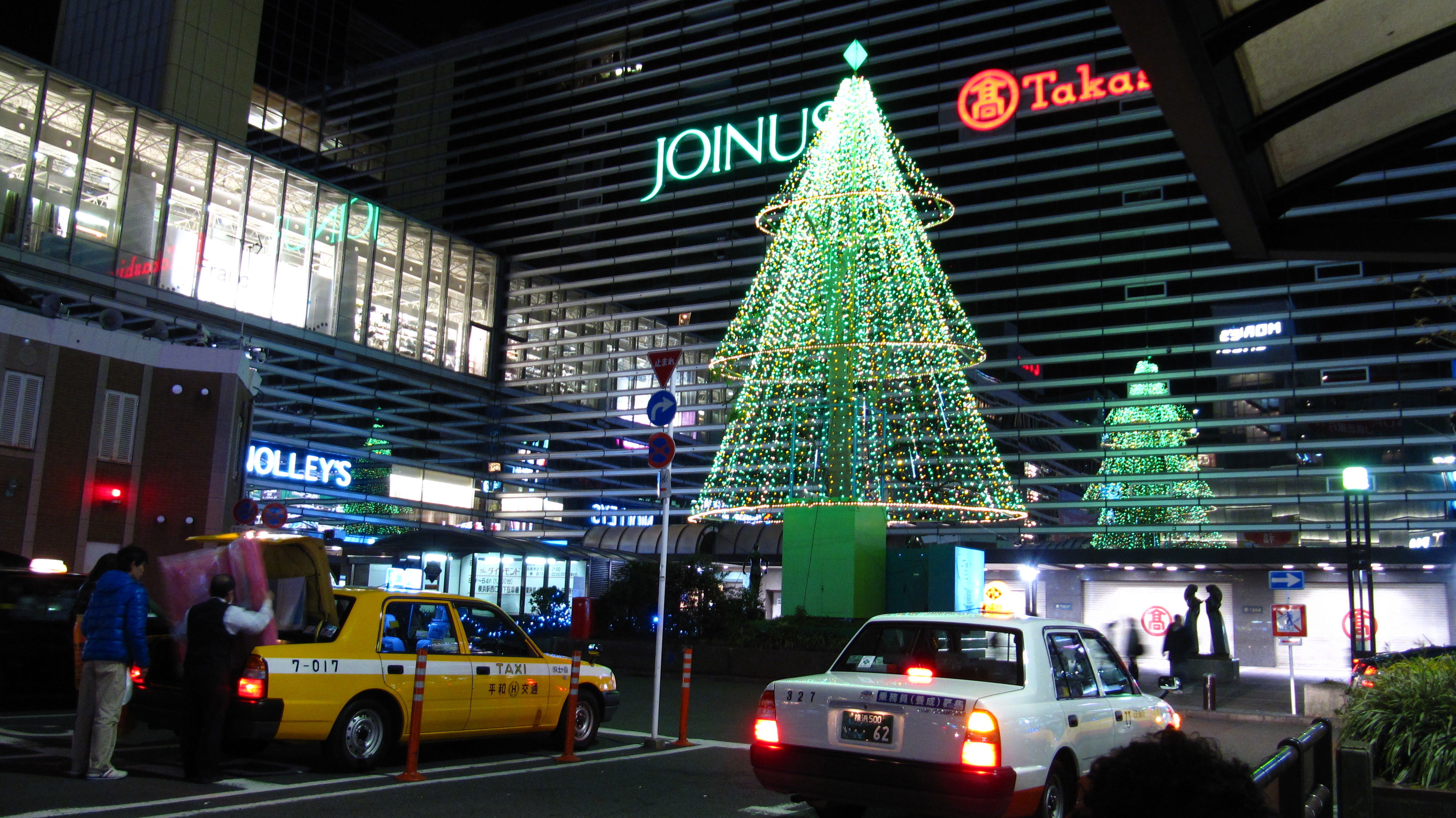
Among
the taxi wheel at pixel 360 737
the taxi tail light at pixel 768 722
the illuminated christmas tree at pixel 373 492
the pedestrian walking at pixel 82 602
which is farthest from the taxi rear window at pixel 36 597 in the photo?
the illuminated christmas tree at pixel 373 492

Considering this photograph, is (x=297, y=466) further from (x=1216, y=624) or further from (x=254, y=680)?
(x=254, y=680)

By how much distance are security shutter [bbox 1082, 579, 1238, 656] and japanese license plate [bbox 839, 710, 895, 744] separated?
24294 mm

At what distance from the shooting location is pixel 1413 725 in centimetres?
742

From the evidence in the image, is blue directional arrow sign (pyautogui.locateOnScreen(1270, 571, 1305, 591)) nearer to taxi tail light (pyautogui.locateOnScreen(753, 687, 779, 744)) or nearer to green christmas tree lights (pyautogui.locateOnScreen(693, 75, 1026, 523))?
green christmas tree lights (pyautogui.locateOnScreen(693, 75, 1026, 523))

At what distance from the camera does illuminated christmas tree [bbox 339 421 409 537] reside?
34.6m

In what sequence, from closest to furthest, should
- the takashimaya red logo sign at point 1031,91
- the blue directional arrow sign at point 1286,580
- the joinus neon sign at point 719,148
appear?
the blue directional arrow sign at point 1286,580, the takashimaya red logo sign at point 1031,91, the joinus neon sign at point 719,148

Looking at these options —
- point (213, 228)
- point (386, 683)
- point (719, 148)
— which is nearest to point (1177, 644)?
point (386, 683)

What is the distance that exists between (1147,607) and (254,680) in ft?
87.3

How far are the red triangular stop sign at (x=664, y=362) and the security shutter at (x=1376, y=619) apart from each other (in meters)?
20.6

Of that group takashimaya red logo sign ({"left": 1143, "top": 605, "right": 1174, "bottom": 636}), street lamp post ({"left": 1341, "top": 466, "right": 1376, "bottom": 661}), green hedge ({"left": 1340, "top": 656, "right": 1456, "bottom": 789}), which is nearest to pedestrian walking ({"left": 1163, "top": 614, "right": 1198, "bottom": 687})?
street lamp post ({"left": 1341, "top": 466, "right": 1376, "bottom": 661})

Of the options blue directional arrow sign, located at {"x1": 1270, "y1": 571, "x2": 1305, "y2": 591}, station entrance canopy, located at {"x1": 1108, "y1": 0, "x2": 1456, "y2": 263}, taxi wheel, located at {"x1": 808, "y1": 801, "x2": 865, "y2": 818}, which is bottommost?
taxi wheel, located at {"x1": 808, "y1": 801, "x2": 865, "y2": 818}

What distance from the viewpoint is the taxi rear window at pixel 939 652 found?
292 inches

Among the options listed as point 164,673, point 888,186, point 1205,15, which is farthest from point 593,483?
point 1205,15

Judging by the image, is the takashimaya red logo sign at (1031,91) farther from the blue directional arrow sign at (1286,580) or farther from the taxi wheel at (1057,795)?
the taxi wheel at (1057,795)
